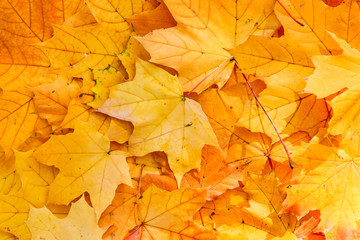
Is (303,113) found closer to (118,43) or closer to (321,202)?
(321,202)

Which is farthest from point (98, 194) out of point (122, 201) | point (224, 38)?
point (224, 38)

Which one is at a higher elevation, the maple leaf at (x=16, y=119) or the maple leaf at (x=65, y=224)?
the maple leaf at (x=16, y=119)

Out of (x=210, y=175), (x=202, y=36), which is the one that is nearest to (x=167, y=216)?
(x=210, y=175)

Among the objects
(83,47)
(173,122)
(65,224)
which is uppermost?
(83,47)

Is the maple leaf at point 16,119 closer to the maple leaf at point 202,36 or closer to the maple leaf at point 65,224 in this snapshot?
the maple leaf at point 65,224

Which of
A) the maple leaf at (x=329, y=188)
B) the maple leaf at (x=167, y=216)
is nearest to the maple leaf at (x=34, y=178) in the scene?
the maple leaf at (x=167, y=216)

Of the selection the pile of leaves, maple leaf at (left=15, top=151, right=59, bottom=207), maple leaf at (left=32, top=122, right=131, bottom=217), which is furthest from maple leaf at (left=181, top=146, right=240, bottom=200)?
maple leaf at (left=15, top=151, right=59, bottom=207)

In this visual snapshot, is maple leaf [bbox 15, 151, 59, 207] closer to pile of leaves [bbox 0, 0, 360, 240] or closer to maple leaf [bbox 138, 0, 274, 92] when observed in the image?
pile of leaves [bbox 0, 0, 360, 240]

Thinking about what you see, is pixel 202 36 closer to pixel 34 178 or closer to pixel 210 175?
pixel 210 175

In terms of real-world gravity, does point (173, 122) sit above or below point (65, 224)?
above
